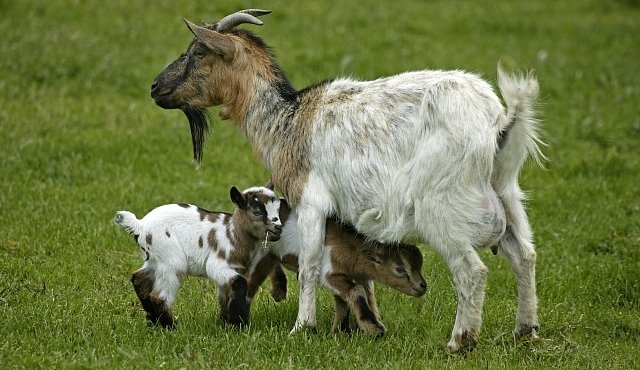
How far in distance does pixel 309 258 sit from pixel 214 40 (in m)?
1.73

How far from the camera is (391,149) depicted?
727 cm

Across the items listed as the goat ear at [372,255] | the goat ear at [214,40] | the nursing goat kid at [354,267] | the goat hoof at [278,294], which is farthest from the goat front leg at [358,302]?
the goat ear at [214,40]

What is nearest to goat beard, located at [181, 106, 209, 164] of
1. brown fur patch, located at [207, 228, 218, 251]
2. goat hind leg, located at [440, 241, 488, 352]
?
brown fur patch, located at [207, 228, 218, 251]

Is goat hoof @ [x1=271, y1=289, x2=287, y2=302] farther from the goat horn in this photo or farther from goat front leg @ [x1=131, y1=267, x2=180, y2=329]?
the goat horn

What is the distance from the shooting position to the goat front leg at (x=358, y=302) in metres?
7.52

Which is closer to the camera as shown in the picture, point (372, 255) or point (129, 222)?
point (129, 222)

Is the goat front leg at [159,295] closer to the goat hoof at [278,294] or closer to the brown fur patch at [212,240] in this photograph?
the brown fur patch at [212,240]

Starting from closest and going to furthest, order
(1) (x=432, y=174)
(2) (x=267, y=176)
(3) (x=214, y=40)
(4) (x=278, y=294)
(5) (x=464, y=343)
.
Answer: (1) (x=432, y=174) < (5) (x=464, y=343) < (3) (x=214, y=40) < (4) (x=278, y=294) < (2) (x=267, y=176)

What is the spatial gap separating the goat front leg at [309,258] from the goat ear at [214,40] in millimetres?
1317

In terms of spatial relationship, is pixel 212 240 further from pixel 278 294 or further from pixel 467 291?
pixel 467 291

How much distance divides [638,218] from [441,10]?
8.36 meters

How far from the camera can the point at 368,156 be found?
735 centimetres

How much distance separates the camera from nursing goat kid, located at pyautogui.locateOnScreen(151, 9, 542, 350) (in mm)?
7031

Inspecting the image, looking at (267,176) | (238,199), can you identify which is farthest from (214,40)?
(267,176)
